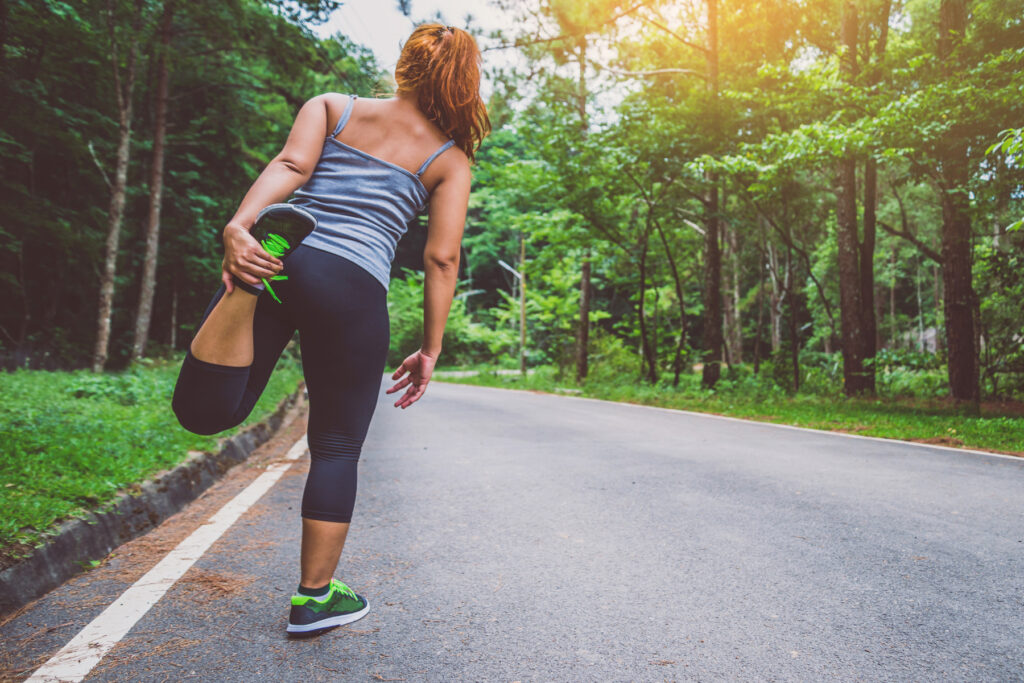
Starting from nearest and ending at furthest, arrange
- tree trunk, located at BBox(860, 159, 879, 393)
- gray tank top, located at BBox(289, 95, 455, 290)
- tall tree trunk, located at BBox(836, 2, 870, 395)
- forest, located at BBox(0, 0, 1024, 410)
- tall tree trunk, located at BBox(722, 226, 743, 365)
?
gray tank top, located at BBox(289, 95, 455, 290) → forest, located at BBox(0, 0, 1024, 410) → tall tree trunk, located at BBox(836, 2, 870, 395) → tree trunk, located at BBox(860, 159, 879, 393) → tall tree trunk, located at BBox(722, 226, 743, 365)

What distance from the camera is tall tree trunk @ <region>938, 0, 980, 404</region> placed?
34.8ft

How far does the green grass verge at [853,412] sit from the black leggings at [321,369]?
281 inches

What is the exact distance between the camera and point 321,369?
7.29ft

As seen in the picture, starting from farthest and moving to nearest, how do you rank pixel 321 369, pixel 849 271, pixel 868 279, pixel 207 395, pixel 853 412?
pixel 868 279 → pixel 849 271 → pixel 853 412 → pixel 321 369 → pixel 207 395

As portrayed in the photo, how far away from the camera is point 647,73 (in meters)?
16.1

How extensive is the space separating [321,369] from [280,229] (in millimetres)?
510

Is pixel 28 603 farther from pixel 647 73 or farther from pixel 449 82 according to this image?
pixel 647 73

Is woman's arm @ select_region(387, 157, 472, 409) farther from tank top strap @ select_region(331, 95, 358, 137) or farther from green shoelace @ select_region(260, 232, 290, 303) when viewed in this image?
green shoelace @ select_region(260, 232, 290, 303)

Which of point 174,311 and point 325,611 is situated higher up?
point 174,311

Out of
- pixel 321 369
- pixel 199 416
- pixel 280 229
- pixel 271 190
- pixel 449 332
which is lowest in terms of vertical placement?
pixel 199 416

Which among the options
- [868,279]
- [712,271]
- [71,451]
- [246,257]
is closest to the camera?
[246,257]

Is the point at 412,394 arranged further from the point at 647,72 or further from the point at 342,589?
the point at 647,72

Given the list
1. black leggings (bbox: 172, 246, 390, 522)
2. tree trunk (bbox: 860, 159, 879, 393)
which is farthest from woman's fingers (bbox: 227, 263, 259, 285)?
tree trunk (bbox: 860, 159, 879, 393)

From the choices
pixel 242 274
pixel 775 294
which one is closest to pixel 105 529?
pixel 242 274
